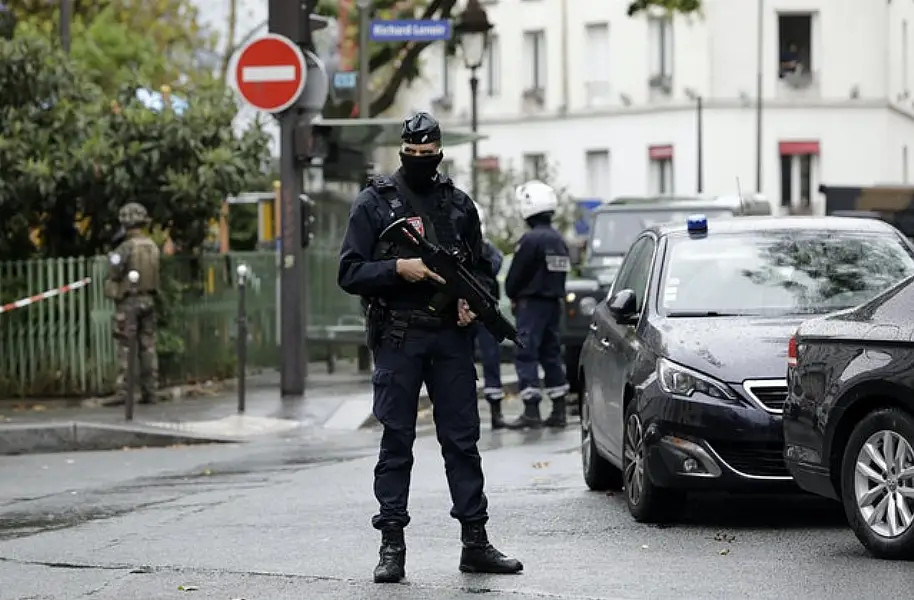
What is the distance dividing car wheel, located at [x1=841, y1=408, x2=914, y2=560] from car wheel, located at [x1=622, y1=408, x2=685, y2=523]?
4.52 ft

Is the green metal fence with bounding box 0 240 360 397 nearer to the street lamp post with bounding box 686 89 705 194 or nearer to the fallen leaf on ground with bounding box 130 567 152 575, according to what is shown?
the fallen leaf on ground with bounding box 130 567 152 575

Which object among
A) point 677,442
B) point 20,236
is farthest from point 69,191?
point 677,442

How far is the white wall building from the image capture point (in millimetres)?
65312

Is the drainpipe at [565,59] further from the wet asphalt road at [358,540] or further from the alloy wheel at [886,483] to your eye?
the alloy wheel at [886,483]

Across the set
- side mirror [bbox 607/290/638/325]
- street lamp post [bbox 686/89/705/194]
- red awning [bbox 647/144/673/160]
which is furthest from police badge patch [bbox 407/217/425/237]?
red awning [bbox 647/144/673/160]

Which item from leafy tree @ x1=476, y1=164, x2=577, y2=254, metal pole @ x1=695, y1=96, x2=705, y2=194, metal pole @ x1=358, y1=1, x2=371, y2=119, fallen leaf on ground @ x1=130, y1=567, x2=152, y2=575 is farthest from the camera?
metal pole @ x1=695, y1=96, x2=705, y2=194

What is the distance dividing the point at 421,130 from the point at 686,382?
2.19 m

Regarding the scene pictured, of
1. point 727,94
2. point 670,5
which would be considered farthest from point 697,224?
point 727,94

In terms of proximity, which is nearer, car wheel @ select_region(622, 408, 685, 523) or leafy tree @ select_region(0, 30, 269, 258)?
car wheel @ select_region(622, 408, 685, 523)

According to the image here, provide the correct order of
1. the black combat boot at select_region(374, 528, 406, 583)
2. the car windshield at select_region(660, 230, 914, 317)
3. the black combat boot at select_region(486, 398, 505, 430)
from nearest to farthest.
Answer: the black combat boot at select_region(374, 528, 406, 583), the car windshield at select_region(660, 230, 914, 317), the black combat boot at select_region(486, 398, 505, 430)

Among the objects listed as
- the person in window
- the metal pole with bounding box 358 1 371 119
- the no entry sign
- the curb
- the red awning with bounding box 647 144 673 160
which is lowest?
the curb

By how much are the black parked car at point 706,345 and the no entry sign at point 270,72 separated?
6577 mm

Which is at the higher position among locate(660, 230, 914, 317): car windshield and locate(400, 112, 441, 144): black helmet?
locate(400, 112, 441, 144): black helmet

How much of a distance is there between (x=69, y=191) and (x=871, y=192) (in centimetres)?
1508
